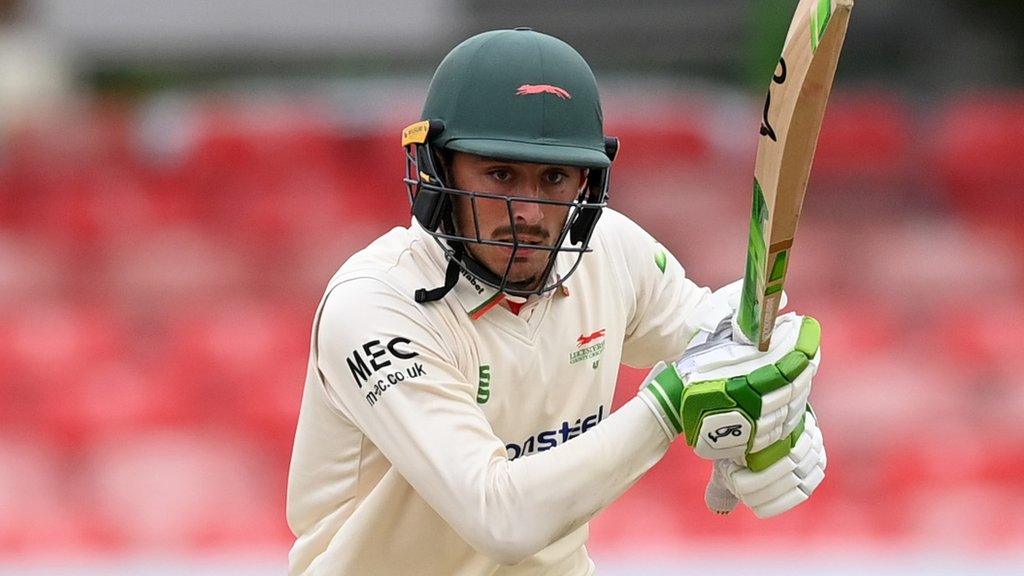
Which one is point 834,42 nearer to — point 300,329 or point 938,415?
point 938,415

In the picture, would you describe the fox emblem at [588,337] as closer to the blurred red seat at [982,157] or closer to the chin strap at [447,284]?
the chin strap at [447,284]

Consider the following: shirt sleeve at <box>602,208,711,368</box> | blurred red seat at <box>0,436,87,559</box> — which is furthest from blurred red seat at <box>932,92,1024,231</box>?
shirt sleeve at <box>602,208,711,368</box>

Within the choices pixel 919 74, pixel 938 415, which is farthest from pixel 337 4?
pixel 938 415

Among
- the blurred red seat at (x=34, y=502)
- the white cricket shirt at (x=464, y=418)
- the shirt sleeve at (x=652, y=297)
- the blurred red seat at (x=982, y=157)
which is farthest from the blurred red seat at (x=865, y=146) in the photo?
the white cricket shirt at (x=464, y=418)

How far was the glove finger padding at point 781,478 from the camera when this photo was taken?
1871mm

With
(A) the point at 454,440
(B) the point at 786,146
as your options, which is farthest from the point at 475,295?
(B) the point at 786,146

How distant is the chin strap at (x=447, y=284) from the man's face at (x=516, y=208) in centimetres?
3

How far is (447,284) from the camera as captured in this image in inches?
77.5

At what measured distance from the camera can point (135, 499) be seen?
4.70 metres

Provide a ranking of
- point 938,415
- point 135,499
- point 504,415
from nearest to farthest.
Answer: point 504,415 < point 135,499 < point 938,415

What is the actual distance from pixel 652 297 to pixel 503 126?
51 centimetres

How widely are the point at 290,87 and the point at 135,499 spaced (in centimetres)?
303

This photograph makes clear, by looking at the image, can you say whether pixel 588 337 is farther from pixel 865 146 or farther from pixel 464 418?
pixel 865 146

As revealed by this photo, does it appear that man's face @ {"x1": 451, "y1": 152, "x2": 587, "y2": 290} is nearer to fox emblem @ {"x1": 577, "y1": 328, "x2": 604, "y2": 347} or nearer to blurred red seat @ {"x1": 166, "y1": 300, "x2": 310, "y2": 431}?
fox emblem @ {"x1": 577, "y1": 328, "x2": 604, "y2": 347}
